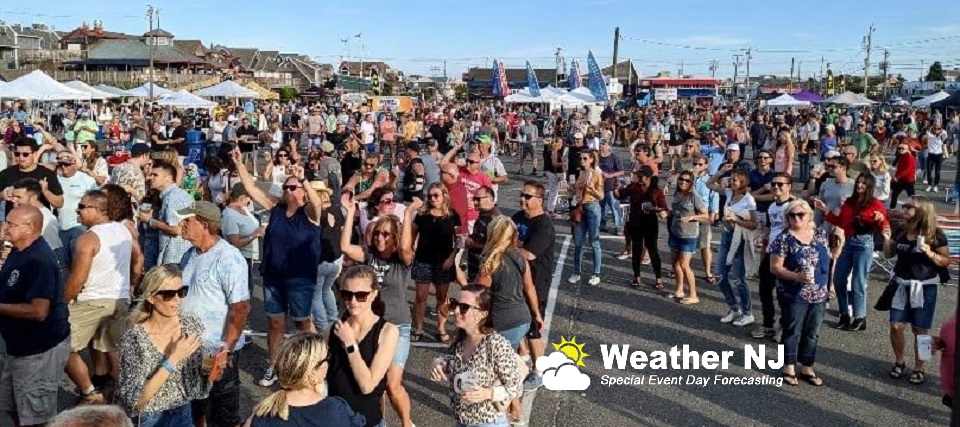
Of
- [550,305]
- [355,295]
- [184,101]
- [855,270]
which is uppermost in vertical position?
[184,101]

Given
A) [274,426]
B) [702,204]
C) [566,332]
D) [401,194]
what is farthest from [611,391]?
[401,194]

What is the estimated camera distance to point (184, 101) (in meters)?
25.9

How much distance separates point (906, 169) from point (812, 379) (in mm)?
8656

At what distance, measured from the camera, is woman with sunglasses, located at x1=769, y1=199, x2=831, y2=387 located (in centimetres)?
561

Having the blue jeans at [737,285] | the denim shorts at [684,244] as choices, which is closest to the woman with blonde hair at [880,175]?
the denim shorts at [684,244]

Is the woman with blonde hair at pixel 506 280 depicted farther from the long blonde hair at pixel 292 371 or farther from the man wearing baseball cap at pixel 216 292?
the long blonde hair at pixel 292 371

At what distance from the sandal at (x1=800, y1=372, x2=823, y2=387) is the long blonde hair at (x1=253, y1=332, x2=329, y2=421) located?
4167 mm

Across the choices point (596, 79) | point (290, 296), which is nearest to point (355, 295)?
point (290, 296)

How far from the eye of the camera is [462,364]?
12.5ft

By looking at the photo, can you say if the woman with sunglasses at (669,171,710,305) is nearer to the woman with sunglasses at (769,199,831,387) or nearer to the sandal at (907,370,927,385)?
the woman with sunglasses at (769,199,831,387)

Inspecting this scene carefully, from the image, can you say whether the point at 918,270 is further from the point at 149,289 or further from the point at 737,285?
the point at 149,289

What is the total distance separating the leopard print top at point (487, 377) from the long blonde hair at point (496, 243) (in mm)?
1227

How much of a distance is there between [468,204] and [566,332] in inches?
72.1

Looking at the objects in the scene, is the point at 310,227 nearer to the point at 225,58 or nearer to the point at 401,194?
the point at 401,194
